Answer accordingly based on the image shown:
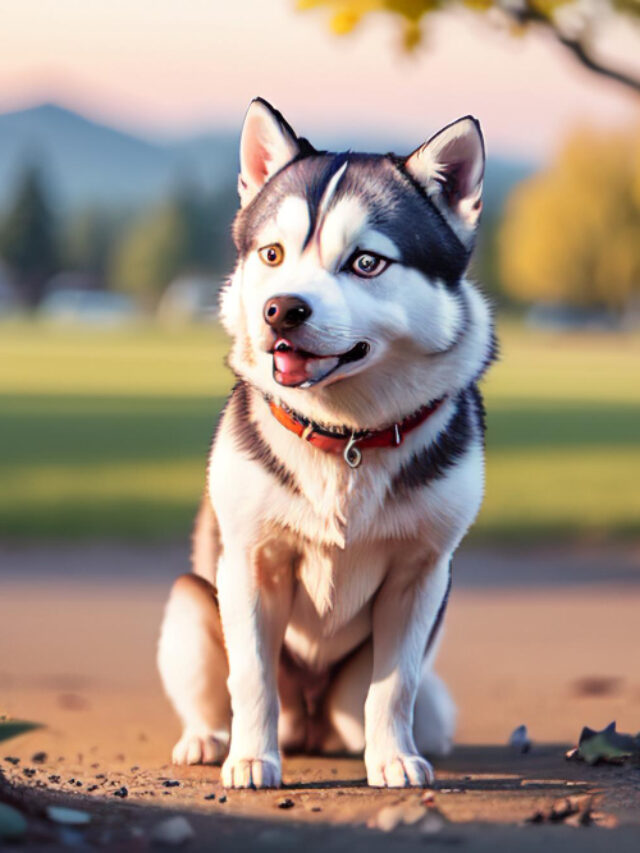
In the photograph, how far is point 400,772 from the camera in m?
4.11

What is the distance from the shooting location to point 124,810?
3.69 m

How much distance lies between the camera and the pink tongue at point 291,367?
142 inches

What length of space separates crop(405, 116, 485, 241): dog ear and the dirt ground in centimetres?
182

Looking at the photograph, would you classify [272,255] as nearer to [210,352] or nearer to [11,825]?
[11,825]

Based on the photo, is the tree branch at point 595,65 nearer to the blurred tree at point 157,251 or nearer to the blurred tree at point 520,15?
the blurred tree at point 520,15

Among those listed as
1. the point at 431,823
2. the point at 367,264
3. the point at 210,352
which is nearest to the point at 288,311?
the point at 367,264

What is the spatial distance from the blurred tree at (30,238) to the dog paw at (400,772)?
9711 cm

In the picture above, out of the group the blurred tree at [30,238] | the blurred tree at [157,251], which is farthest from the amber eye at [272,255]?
the blurred tree at [157,251]

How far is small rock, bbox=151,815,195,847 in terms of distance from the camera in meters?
3.34

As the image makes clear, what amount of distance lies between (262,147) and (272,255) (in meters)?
0.50

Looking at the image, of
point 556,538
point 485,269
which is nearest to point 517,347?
point 485,269

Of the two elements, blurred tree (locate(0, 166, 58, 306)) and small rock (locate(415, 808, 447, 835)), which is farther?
blurred tree (locate(0, 166, 58, 306))

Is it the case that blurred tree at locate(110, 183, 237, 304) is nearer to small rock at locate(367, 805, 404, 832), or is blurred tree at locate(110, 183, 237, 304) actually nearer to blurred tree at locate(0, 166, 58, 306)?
blurred tree at locate(0, 166, 58, 306)

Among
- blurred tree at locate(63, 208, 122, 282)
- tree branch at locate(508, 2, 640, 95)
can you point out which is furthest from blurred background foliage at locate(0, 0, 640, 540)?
blurred tree at locate(63, 208, 122, 282)
